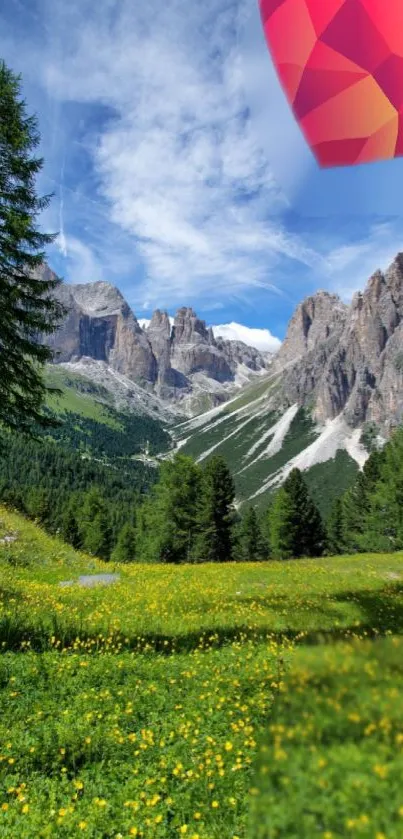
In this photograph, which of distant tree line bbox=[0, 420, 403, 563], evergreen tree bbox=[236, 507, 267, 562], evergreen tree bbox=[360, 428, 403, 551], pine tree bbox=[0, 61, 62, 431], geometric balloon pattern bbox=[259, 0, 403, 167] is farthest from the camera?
evergreen tree bbox=[236, 507, 267, 562]

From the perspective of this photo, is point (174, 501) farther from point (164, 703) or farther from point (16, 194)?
point (164, 703)

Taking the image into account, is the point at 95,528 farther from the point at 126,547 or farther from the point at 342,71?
the point at 342,71

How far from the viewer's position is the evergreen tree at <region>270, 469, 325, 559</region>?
245 feet

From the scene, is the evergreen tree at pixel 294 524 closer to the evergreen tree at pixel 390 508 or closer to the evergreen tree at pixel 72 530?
the evergreen tree at pixel 390 508

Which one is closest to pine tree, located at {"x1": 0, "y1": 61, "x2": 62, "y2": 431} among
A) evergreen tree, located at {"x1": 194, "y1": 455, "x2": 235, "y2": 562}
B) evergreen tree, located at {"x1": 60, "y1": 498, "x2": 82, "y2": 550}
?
evergreen tree, located at {"x1": 194, "y1": 455, "x2": 235, "y2": 562}

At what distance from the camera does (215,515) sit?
6469cm

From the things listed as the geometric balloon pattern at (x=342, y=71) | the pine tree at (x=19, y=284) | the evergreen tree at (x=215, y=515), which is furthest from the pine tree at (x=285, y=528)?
the geometric balloon pattern at (x=342, y=71)

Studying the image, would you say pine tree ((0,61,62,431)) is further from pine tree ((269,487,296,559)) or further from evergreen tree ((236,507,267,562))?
evergreen tree ((236,507,267,562))

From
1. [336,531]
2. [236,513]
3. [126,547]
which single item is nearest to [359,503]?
[336,531]

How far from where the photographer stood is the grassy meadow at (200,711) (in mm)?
1340

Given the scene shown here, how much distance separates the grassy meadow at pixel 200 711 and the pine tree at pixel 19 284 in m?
6.16

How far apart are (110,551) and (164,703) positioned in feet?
347

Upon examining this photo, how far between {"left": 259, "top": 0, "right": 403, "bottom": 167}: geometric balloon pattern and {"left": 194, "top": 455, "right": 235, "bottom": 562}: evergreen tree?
59267 millimetres

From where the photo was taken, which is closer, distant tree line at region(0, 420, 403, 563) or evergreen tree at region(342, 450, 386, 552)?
distant tree line at region(0, 420, 403, 563)
